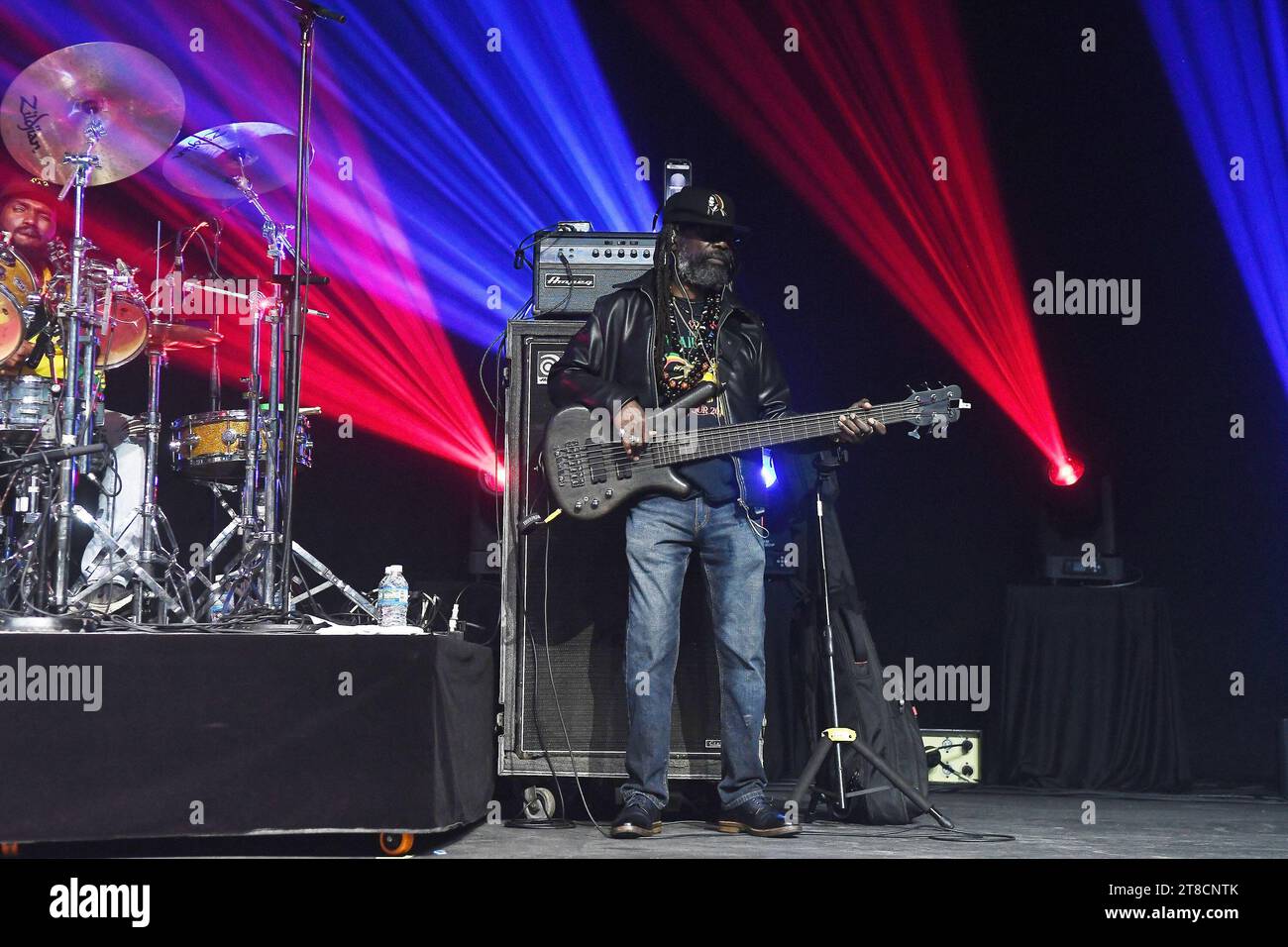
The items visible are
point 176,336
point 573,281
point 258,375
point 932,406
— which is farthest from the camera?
point 176,336

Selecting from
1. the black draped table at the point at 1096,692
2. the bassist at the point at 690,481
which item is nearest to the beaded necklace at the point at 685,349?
the bassist at the point at 690,481

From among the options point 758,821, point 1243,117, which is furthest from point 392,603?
point 1243,117

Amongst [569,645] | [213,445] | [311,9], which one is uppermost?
[311,9]

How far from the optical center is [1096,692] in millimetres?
5820

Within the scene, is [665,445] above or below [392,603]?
above

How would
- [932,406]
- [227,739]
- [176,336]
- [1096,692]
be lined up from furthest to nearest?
[176,336]
[1096,692]
[932,406]
[227,739]

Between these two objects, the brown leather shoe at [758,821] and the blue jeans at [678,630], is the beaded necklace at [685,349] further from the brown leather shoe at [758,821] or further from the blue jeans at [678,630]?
the brown leather shoe at [758,821]

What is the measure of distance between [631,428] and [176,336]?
3300 millimetres

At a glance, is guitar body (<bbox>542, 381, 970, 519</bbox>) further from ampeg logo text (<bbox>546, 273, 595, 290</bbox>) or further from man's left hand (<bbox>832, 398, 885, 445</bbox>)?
ampeg logo text (<bbox>546, 273, 595, 290</bbox>)

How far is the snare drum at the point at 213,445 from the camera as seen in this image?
20.7 ft

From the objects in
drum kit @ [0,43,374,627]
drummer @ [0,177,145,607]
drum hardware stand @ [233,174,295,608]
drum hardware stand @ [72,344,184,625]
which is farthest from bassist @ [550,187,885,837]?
drummer @ [0,177,145,607]

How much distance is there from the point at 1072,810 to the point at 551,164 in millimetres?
3810

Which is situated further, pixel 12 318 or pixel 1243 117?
pixel 1243 117

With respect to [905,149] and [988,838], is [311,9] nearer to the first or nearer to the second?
[905,149]
